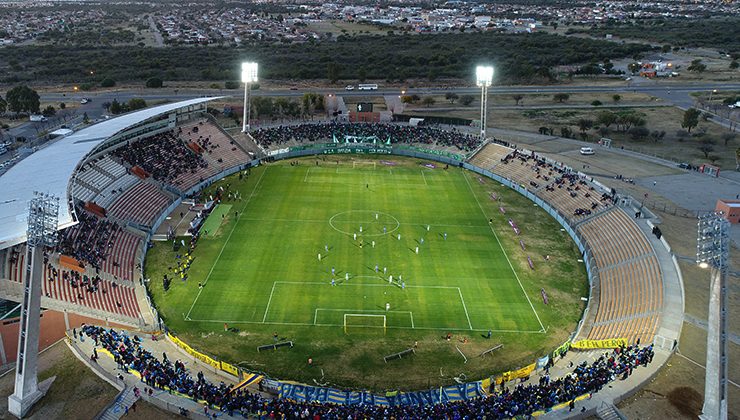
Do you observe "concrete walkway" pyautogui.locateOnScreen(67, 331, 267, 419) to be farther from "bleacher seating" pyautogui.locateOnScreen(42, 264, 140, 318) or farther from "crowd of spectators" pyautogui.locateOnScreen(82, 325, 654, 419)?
"bleacher seating" pyautogui.locateOnScreen(42, 264, 140, 318)

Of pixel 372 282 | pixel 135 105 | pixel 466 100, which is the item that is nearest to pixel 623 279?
pixel 372 282

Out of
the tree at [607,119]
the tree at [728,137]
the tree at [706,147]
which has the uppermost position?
the tree at [607,119]

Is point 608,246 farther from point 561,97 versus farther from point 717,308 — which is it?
point 561,97

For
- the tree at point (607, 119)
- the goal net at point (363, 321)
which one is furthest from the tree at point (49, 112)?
the tree at point (607, 119)

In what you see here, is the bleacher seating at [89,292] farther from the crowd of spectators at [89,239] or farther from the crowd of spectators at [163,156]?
the crowd of spectators at [163,156]

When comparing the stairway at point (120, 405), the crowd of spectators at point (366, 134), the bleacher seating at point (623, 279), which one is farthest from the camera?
the crowd of spectators at point (366, 134)

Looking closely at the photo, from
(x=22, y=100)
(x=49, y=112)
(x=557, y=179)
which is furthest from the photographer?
(x=49, y=112)
